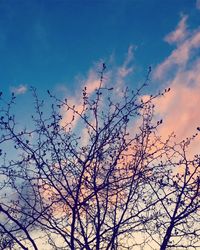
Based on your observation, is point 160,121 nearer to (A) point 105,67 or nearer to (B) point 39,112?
(A) point 105,67

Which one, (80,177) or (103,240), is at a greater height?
(80,177)

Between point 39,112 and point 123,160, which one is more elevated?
point 39,112

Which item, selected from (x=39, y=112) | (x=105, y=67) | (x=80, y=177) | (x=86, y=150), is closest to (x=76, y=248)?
(x=80, y=177)

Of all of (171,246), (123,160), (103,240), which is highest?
(123,160)

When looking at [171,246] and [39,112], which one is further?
[39,112]

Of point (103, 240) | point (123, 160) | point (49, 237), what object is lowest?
point (103, 240)

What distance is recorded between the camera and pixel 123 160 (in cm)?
859

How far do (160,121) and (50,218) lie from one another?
3039mm

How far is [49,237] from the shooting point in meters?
8.80

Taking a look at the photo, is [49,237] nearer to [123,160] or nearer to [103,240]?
[103,240]

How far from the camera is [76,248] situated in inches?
318

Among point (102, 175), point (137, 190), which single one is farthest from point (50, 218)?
point (137, 190)

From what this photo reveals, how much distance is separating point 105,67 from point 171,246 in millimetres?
3808

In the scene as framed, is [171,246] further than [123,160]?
No
